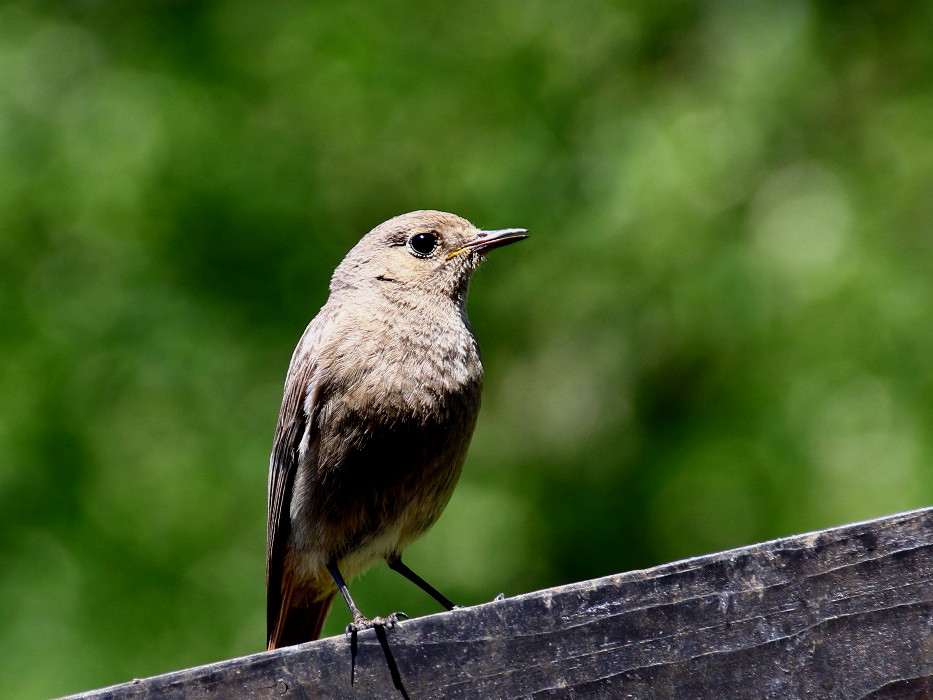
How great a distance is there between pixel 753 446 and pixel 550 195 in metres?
1.68

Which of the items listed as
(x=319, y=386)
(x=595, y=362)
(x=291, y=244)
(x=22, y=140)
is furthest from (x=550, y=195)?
(x=22, y=140)

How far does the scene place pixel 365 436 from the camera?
3.98 metres

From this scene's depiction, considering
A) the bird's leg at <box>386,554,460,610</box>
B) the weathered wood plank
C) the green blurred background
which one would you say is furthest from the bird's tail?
the weathered wood plank

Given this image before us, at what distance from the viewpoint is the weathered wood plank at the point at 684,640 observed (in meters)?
2.65

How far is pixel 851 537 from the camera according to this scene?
2688 millimetres

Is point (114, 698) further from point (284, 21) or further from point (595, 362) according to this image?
point (284, 21)

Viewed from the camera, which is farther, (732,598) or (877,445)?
(877,445)

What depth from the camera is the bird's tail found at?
14.8 ft

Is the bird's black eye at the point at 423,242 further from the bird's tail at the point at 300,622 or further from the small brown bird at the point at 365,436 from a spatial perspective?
the bird's tail at the point at 300,622

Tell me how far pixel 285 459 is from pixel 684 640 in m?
2.06

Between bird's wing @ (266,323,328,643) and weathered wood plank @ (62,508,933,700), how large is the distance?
1547 millimetres

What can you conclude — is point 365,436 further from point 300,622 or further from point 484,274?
point 484,274

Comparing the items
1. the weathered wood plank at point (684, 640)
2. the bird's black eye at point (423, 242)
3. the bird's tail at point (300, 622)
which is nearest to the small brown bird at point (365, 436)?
the bird's tail at point (300, 622)

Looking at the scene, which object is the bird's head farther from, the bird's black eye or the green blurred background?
the green blurred background
